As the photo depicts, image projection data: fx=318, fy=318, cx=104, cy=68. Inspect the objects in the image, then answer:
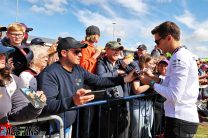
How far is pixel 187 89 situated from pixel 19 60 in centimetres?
221

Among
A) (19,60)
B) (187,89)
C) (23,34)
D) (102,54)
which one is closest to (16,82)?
(19,60)

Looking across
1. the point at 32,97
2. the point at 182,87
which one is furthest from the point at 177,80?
the point at 32,97

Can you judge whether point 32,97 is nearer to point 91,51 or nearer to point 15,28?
point 15,28

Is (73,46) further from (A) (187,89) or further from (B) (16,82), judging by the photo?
(A) (187,89)

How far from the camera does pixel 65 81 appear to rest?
3.86 m

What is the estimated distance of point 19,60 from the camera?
427 centimetres

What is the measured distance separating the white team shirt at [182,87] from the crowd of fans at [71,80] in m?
0.87

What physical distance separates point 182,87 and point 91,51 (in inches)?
88.5

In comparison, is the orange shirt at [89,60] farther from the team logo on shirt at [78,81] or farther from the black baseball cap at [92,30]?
the team logo on shirt at [78,81]

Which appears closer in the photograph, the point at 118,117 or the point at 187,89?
the point at 187,89

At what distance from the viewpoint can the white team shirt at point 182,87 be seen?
3.70 meters

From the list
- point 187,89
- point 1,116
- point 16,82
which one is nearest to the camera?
point 1,116

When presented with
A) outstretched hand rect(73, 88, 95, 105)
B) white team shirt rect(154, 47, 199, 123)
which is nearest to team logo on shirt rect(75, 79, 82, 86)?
outstretched hand rect(73, 88, 95, 105)

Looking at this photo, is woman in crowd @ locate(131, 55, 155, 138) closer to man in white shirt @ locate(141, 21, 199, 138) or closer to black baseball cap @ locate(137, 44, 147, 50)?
man in white shirt @ locate(141, 21, 199, 138)
